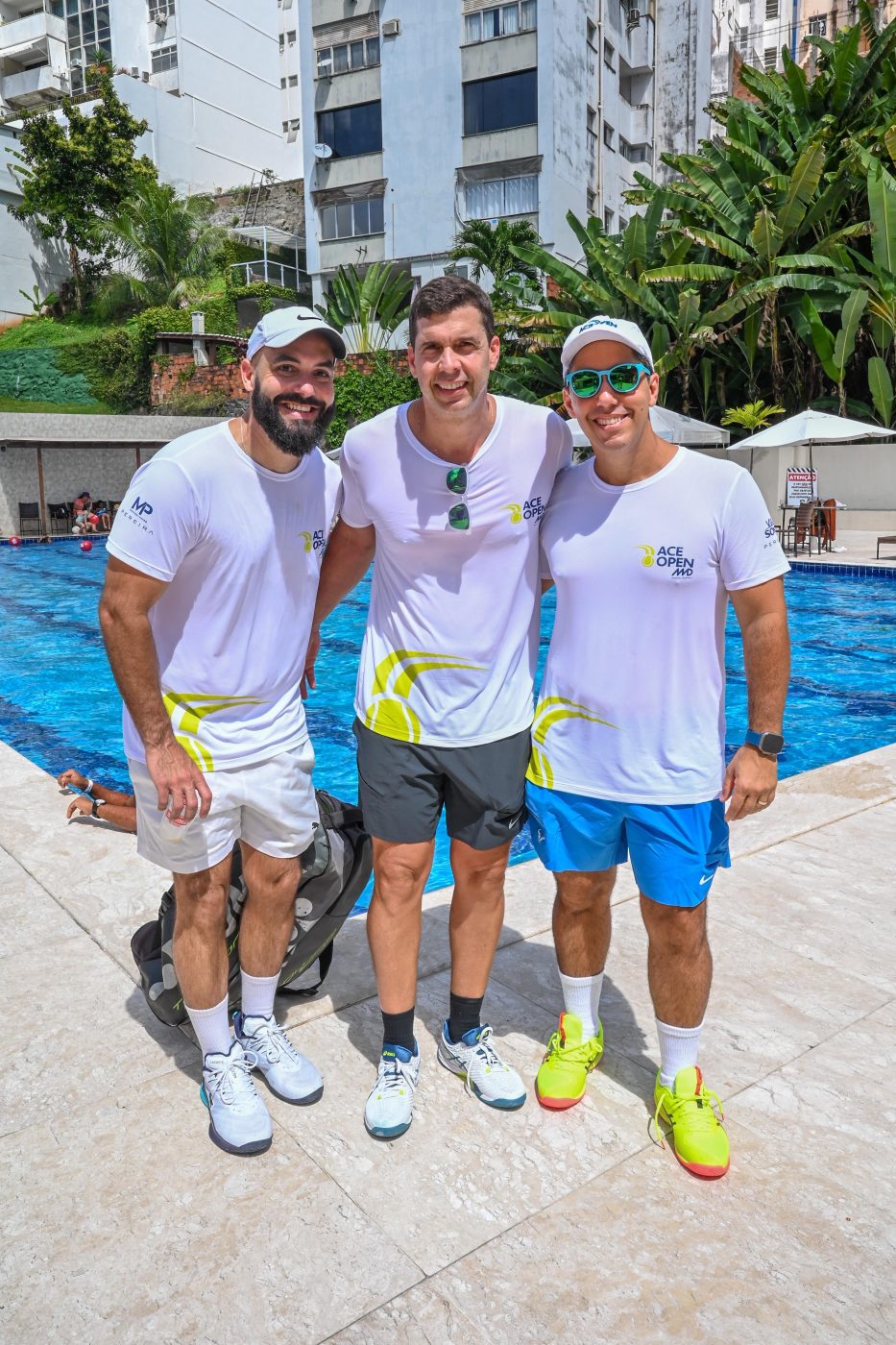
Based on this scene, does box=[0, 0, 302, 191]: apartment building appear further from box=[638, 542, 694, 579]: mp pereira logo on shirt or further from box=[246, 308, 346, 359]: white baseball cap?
box=[638, 542, 694, 579]: mp pereira logo on shirt

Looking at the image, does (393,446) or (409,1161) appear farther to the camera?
(393,446)

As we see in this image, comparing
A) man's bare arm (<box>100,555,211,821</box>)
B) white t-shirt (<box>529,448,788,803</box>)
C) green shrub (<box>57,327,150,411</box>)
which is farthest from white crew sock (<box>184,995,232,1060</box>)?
green shrub (<box>57,327,150,411</box>)

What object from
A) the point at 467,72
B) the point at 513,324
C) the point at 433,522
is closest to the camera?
the point at 433,522

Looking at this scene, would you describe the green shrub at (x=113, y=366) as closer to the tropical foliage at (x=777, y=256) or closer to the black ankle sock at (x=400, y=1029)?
the tropical foliage at (x=777, y=256)

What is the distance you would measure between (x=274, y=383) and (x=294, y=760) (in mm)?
1040

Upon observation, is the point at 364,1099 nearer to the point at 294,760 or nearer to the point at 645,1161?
the point at 645,1161

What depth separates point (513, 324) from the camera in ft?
79.6

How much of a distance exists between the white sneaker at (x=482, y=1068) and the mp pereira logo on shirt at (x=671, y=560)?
146 cm

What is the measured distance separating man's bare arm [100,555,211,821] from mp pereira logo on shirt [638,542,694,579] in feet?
4.08

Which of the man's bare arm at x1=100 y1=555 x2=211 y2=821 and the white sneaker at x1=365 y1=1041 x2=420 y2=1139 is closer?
the man's bare arm at x1=100 y1=555 x2=211 y2=821

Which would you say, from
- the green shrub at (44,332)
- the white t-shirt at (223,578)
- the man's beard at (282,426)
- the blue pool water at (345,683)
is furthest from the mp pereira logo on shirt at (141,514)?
the green shrub at (44,332)

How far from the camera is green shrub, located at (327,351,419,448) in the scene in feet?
96.5

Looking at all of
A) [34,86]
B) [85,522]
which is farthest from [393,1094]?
[34,86]

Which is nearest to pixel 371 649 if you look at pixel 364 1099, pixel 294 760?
pixel 294 760
